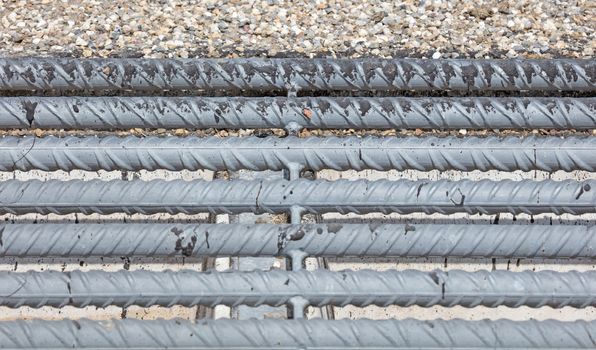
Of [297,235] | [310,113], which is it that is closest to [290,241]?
[297,235]

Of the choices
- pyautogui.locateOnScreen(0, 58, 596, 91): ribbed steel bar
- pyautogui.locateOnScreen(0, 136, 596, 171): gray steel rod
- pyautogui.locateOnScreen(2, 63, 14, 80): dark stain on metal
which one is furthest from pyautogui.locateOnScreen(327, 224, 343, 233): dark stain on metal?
pyautogui.locateOnScreen(2, 63, 14, 80): dark stain on metal

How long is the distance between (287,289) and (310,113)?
117cm

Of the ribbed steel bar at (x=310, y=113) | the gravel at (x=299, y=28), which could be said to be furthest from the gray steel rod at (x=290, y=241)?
the gravel at (x=299, y=28)

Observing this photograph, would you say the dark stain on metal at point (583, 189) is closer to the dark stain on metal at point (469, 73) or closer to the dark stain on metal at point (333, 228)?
the dark stain on metal at point (469, 73)

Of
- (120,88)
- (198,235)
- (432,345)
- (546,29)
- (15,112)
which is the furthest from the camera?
(546,29)

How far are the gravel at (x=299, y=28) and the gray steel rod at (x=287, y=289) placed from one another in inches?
89.0

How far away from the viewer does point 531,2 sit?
5.39 meters

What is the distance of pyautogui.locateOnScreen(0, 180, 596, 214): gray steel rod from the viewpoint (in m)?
3.50

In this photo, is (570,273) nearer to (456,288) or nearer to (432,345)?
(456,288)

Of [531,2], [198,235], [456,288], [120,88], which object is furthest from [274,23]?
[456,288]

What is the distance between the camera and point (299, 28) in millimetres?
5215

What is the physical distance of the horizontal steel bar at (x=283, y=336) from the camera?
3.12 metres

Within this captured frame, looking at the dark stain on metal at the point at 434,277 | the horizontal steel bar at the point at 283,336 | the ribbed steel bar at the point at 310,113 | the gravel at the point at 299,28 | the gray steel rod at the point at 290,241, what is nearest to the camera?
the horizontal steel bar at the point at 283,336

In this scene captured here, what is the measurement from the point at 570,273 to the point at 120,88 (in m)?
2.82
